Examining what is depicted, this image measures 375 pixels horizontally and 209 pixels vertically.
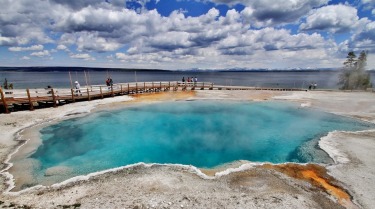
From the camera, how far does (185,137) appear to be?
1797cm

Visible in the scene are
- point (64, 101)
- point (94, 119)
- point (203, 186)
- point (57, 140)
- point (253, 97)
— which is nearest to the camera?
point (203, 186)

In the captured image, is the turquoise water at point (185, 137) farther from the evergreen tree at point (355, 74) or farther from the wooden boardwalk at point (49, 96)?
the evergreen tree at point (355, 74)

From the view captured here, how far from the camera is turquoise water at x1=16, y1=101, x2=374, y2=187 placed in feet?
43.3

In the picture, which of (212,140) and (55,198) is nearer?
(55,198)

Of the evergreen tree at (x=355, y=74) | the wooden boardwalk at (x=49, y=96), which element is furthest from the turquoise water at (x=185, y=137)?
the evergreen tree at (x=355, y=74)

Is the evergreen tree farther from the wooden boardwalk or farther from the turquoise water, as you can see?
the wooden boardwalk

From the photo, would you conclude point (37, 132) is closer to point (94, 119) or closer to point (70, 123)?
point (70, 123)

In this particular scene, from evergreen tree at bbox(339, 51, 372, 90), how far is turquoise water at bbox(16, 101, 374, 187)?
35.9m

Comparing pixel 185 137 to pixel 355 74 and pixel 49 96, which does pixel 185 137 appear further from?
pixel 355 74

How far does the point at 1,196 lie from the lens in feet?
27.1

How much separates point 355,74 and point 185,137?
175ft

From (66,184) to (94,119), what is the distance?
542 inches

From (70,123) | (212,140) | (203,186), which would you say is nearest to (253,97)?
(212,140)

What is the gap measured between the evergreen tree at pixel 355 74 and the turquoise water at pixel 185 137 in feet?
118
